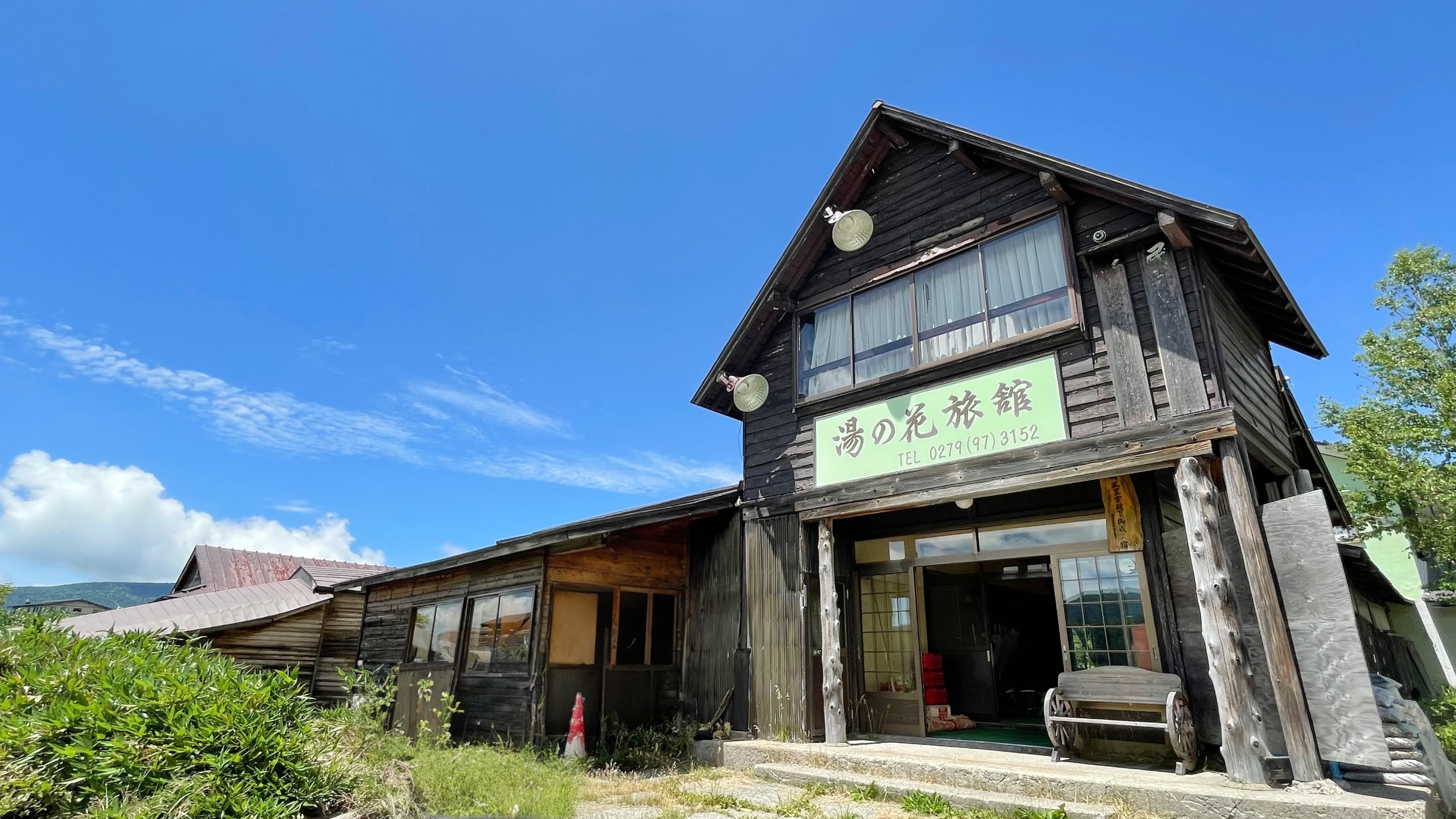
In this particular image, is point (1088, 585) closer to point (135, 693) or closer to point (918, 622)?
point (918, 622)

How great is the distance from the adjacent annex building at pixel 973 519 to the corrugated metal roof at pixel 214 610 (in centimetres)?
761

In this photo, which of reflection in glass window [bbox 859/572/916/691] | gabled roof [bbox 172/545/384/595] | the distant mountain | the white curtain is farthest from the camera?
the distant mountain

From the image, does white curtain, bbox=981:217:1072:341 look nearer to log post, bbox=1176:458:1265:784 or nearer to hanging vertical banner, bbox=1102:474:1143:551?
hanging vertical banner, bbox=1102:474:1143:551

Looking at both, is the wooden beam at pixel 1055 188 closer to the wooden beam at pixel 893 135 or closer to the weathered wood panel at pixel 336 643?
the wooden beam at pixel 893 135

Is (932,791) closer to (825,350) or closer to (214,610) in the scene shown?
(825,350)

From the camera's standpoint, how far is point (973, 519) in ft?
28.5

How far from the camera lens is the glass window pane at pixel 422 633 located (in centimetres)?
1227

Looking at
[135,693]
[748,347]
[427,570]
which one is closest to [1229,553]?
[748,347]

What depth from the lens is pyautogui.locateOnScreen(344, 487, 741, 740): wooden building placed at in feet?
30.8

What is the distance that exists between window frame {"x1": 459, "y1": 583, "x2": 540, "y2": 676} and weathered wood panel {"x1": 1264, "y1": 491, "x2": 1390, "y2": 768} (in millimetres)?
8038

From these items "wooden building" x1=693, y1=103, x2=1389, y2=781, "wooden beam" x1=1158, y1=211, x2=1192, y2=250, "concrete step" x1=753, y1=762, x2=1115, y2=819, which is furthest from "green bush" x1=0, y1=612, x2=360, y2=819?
"wooden beam" x1=1158, y1=211, x2=1192, y2=250

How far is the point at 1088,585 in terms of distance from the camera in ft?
25.3

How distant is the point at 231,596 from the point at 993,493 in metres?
20.7

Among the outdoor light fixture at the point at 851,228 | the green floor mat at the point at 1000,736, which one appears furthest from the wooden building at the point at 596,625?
the outdoor light fixture at the point at 851,228
